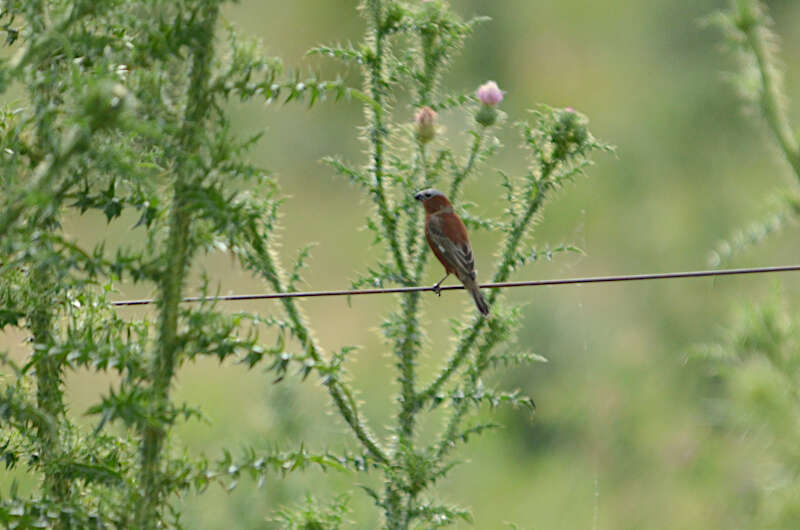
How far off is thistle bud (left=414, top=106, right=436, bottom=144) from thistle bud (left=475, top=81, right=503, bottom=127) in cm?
24

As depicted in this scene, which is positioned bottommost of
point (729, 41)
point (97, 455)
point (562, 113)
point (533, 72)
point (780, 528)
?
point (97, 455)

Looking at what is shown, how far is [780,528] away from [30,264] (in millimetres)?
3872

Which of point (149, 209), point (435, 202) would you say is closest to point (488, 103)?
point (435, 202)

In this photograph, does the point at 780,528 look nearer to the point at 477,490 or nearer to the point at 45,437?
the point at 45,437

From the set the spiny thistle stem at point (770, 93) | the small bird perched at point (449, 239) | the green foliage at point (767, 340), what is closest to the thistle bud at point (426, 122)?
the small bird perched at point (449, 239)

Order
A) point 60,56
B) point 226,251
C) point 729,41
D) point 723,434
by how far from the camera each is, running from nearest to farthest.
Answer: point 226,251 < point 60,56 < point 729,41 < point 723,434

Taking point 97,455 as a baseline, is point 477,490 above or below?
above

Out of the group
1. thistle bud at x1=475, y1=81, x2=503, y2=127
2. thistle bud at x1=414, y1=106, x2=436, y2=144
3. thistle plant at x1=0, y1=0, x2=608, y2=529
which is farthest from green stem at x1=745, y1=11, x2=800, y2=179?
thistle plant at x1=0, y1=0, x2=608, y2=529

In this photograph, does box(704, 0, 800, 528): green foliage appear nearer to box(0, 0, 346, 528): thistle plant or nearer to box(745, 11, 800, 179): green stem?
box(745, 11, 800, 179): green stem

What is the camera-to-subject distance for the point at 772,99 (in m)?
4.73

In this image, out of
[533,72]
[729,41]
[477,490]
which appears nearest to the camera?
[729,41]

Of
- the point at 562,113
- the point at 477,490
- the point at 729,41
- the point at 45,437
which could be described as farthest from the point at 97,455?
the point at 477,490

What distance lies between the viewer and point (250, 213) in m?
2.61

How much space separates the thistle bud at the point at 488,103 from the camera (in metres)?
4.03
